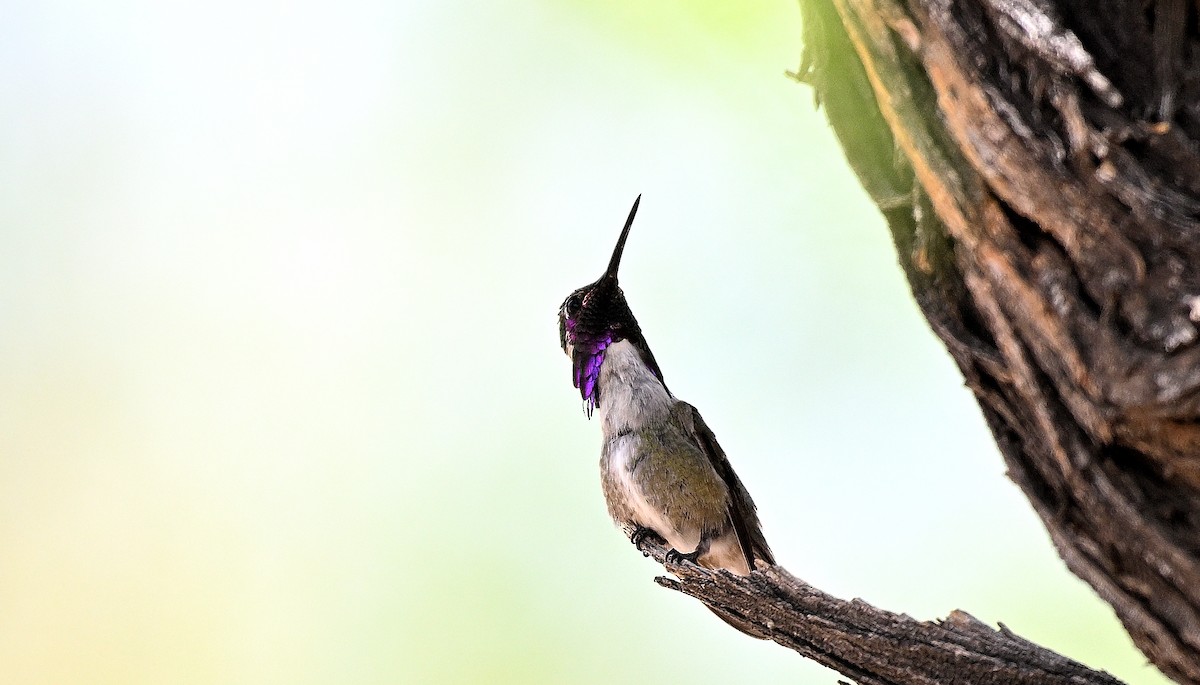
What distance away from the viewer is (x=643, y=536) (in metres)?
4.11

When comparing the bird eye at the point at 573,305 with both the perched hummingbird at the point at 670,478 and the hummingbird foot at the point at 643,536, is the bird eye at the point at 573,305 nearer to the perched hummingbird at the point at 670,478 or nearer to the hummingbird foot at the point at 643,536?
the perched hummingbird at the point at 670,478

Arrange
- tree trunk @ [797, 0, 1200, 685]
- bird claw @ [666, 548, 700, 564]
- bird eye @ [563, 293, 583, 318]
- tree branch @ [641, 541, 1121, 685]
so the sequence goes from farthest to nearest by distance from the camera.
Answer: bird eye @ [563, 293, 583, 318] → bird claw @ [666, 548, 700, 564] → tree branch @ [641, 541, 1121, 685] → tree trunk @ [797, 0, 1200, 685]

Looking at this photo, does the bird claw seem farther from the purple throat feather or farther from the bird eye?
the bird eye

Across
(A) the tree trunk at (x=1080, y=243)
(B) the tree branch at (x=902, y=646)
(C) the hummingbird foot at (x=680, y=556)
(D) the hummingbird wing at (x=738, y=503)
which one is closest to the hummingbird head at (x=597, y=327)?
(D) the hummingbird wing at (x=738, y=503)

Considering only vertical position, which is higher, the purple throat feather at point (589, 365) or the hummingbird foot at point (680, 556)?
the purple throat feather at point (589, 365)

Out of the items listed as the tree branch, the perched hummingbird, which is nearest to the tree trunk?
the tree branch

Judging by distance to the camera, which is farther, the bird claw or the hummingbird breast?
the hummingbird breast

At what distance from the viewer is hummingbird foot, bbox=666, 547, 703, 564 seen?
136 inches

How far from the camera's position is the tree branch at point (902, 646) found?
86.9 inches

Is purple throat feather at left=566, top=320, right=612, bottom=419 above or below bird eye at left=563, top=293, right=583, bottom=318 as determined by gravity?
below

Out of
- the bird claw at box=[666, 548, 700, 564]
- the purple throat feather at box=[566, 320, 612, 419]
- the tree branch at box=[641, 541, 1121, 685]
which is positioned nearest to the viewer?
the tree branch at box=[641, 541, 1121, 685]

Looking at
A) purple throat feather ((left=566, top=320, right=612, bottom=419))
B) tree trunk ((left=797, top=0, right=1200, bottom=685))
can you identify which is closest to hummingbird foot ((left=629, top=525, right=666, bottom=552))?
purple throat feather ((left=566, top=320, right=612, bottom=419))

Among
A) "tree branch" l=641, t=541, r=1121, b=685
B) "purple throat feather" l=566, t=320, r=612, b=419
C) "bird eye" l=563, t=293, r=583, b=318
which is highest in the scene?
"bird eye" l=563, t=293, r=583, b=318

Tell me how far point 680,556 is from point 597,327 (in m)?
1.65
